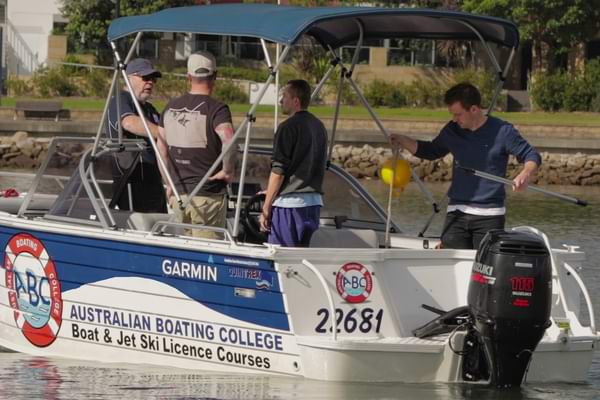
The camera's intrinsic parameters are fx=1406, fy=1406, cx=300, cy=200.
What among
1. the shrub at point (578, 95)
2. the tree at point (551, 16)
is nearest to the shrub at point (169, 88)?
the tree at point (551, 16)

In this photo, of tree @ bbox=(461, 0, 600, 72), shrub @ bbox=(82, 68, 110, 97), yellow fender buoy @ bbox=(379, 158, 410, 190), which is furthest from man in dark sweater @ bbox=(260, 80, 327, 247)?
tree @ bbox=(461, 0, 600, 72)

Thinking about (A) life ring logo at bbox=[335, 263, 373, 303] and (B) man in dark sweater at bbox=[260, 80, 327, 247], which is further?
(B) man in dark sweater at bbox=[260, 80, 327, 247]

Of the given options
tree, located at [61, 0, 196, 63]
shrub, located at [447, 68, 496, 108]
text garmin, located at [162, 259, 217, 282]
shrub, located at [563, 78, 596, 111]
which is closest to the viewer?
text garmin, located at [162, 259, 217, 282]

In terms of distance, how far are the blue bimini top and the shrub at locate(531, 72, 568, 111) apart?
95.4 ft

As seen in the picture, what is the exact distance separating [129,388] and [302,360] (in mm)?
1094

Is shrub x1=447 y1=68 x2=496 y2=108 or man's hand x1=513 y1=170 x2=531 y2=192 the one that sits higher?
man's hand x1=513 y1=170 x2=531 y2=192

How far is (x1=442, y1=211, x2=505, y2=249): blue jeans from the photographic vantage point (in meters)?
8.91

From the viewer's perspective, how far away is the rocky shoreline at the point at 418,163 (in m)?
28.5

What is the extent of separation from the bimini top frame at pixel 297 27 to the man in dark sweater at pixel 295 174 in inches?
10.6

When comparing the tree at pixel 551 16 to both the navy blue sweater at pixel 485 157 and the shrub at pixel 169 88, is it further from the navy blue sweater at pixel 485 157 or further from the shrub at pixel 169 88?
the navy blue sweater at pixel 485 157

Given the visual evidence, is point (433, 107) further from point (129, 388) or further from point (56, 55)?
point (129, 388)

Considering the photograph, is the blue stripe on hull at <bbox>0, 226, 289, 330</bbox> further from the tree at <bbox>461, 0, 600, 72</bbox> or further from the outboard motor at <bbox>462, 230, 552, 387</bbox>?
the tree at <bbox>461, 0, 600, 72</bbox>

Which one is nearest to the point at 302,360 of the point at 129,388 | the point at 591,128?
the point at 129,388

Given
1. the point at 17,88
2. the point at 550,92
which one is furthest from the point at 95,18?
the point at 550,92
